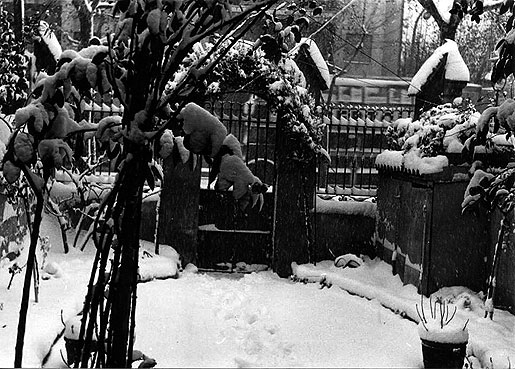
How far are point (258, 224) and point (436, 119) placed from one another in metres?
3.04

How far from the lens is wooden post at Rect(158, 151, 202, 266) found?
29.4 feet

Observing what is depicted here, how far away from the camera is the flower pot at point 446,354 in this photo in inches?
194

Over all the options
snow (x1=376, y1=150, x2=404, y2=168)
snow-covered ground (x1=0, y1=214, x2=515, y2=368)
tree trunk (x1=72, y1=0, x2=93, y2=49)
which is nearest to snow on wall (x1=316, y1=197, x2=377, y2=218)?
snow (x1=376, y1=150, x2=404, y2=168)

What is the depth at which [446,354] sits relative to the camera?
16.2ft

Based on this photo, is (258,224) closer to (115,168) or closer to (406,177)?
(406,177)

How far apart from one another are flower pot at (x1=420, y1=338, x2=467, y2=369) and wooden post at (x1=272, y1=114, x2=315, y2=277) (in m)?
4.14

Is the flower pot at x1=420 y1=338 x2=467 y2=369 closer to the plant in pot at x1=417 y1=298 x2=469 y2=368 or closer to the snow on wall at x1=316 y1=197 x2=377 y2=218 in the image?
the plant in pot at x1=417 y1=298 x2=469 y2=368

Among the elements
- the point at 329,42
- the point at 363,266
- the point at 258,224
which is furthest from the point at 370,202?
the point at 329,42

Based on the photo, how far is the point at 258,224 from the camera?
369 inches

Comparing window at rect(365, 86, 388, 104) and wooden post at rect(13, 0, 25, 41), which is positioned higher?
wooden post at rect(13, 0, 25, 41)

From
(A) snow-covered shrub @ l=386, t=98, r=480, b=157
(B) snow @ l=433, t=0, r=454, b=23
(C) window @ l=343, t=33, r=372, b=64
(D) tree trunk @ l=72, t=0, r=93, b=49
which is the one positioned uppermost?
(C) window @ l=343, t=33, r=372, b=64

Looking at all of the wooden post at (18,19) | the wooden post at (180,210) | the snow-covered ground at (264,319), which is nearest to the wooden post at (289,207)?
the snow-covered ground at (264,319)

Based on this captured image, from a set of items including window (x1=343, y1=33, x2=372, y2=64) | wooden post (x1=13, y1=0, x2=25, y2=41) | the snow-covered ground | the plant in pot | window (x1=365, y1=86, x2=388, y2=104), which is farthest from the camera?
window (x1=343, y1=33, x2=372, y2=64)

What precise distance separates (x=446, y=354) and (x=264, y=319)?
2.19 meters
